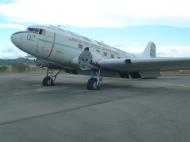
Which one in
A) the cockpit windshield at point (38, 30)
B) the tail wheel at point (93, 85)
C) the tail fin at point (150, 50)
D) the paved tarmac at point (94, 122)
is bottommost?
the paved tarmac at point (94, 122)

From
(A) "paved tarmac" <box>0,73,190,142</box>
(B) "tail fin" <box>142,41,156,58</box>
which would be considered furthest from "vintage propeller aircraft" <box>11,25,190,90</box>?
(B) "tail fin" <box>142,41,156,58</box>

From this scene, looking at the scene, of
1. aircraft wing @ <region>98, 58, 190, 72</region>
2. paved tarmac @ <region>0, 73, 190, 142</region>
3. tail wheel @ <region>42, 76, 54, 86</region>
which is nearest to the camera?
paved tarmac @ <region>0, 73, 190, 142</region>

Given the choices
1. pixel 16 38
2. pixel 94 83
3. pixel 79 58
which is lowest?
pixel 94 83

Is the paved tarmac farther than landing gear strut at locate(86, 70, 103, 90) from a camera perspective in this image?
No

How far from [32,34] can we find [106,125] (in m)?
12.0

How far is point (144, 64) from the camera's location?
19.6 m

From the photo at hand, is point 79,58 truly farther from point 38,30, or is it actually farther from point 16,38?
point 16,38

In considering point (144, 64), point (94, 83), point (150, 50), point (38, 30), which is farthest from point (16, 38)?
point (150, 50)

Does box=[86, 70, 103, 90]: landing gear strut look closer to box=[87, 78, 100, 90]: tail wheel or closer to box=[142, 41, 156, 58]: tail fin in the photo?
box=[87, 78, 100, 90]: tail wheel

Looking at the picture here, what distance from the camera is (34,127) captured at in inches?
301

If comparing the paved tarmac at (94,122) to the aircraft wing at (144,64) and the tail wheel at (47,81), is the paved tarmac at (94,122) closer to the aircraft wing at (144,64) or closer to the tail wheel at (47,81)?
the aircraft wing at (144,64)

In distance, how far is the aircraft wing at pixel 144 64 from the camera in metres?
19.0

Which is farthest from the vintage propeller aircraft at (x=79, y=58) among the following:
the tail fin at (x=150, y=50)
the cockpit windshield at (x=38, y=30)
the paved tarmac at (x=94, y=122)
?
the tail fin at (x=150, y=50)

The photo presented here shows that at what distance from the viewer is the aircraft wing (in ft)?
62.5
